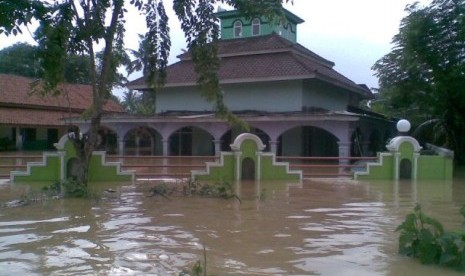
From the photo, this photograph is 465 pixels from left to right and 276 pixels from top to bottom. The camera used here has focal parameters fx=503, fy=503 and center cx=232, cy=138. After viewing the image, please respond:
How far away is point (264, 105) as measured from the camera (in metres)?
25.0

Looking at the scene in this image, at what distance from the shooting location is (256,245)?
696 centimetres

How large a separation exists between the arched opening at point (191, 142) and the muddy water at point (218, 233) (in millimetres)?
14853

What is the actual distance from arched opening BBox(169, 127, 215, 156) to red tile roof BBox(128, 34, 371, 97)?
3082 millimetres

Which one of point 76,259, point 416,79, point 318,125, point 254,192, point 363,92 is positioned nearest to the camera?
point 76,259

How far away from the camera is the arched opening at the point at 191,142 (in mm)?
27672

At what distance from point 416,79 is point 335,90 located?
507 centimetres

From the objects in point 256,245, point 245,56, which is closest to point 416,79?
point 245,56

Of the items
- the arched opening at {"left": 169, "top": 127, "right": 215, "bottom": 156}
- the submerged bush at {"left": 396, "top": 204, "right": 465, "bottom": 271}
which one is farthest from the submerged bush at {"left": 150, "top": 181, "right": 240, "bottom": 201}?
the arched opening at {"left": 169, "top": 127, "right": 215, "bottom": 156}

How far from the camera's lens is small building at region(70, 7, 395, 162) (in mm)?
22703

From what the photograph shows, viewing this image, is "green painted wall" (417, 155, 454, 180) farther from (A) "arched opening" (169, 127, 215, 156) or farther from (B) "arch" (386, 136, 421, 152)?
(A) "arched opening" (169, 127, 215, 156)

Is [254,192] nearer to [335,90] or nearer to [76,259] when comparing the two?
[76,259]

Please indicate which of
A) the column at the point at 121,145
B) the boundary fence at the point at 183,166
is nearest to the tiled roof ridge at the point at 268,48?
the column at the point at 121,145

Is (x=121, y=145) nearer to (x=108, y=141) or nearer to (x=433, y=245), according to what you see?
(x=108, y=141)

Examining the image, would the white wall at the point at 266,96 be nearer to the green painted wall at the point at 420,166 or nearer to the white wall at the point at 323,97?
the white wall at the point at 323,97
